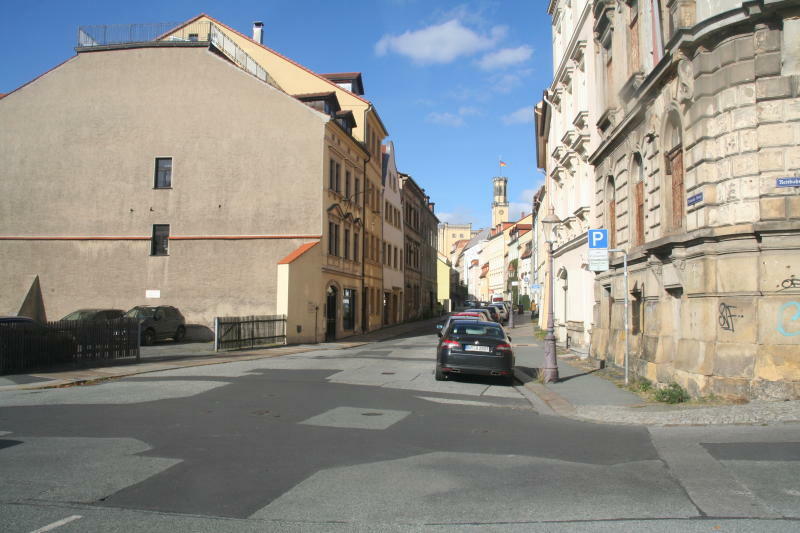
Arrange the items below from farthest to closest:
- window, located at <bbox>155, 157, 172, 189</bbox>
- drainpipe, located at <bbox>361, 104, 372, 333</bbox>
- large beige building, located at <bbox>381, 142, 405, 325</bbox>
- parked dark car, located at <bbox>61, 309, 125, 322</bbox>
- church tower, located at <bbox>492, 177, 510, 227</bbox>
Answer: church tower, located at <bbox>492, 177, 510, 227</bbox>
large beige building, located at <bbox>381, 142, 405, 325</bbox>
drainpipe, located at <bbox>361, 104, 372, 333</bbox>
window, located at <bbox>155, 157, 172, 189</bbox>
parked dark car, located at <bbox>61, 309, 125, 322</bbox>

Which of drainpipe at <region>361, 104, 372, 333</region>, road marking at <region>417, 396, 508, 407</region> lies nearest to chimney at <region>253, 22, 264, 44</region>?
drainpipe at <region>361, 104, 372, 333</region>

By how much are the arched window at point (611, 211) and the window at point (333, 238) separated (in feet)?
53.6

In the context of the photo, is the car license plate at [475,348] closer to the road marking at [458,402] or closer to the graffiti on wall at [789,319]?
the road marking at [458,402]

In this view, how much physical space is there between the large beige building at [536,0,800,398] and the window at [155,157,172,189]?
24505 mm

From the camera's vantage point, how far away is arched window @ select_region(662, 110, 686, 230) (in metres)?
12.5

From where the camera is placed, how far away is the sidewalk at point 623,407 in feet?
30.1

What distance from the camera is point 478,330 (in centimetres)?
1583

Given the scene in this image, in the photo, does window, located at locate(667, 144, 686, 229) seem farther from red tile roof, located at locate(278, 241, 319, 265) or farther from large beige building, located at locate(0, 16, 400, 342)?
large beige building, located at locate(0, 16, 400, 342)

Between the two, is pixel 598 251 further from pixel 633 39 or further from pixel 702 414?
pixel 633 39

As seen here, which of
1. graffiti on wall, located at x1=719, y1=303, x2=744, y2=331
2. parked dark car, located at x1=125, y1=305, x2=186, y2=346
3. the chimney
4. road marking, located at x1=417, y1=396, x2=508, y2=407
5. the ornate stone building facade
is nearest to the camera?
the ornate stone building facade

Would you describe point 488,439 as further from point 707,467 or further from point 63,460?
point 63,460

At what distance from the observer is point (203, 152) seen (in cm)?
3095

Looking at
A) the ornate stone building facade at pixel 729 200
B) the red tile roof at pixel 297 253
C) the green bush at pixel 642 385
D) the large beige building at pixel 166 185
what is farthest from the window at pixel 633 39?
the large beige building at pixel 166 185

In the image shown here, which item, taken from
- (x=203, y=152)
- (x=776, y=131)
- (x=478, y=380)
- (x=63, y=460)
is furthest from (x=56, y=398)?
(x=203, y=152)
